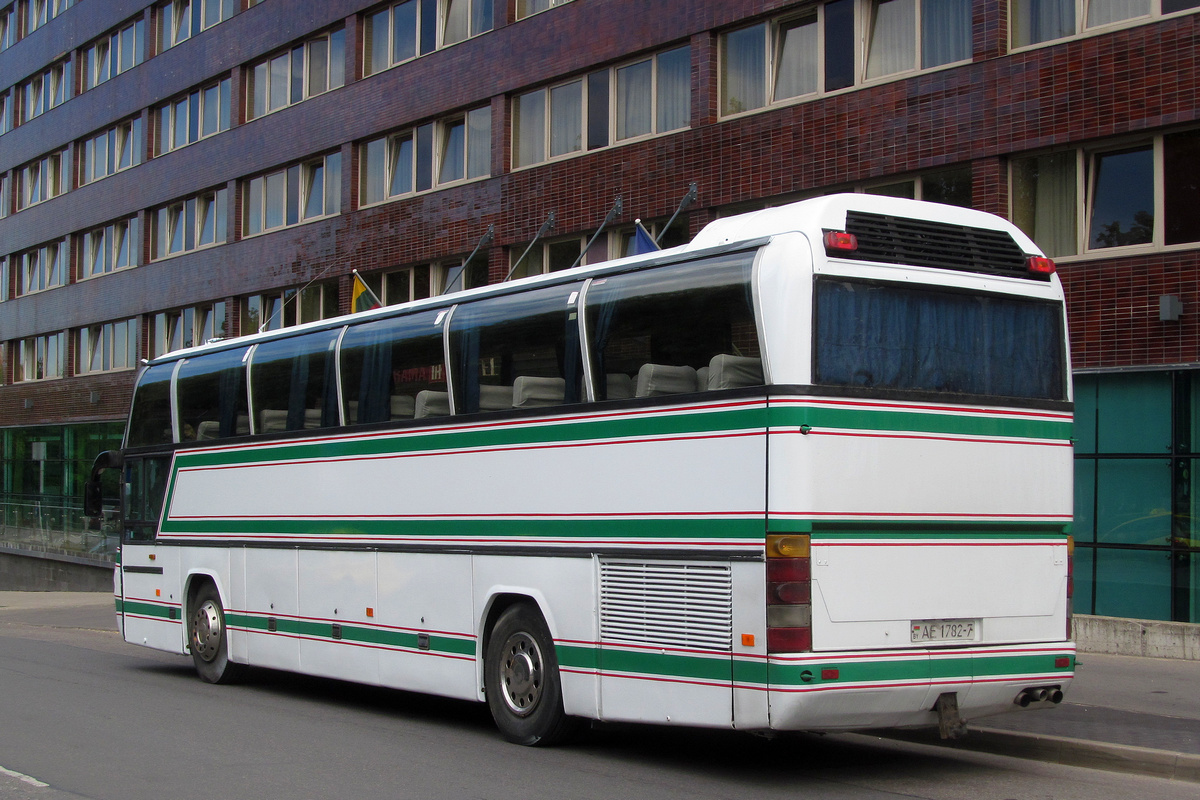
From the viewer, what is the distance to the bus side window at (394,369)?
11188 mm

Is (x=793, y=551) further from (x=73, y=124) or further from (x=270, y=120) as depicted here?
(x=73, y=124)

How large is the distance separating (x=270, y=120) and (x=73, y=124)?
14.3 m

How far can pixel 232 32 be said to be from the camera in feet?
117

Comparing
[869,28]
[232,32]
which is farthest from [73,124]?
[869,28]

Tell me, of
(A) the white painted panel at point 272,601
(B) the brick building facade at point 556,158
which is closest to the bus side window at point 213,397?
(A) the white painted panel at point 272,601

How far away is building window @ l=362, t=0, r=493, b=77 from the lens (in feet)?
87.6

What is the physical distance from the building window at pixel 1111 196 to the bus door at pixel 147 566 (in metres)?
10.8

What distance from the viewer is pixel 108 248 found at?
42.0 m

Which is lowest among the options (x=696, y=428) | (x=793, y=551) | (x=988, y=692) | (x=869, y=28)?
(x=988, y=692)

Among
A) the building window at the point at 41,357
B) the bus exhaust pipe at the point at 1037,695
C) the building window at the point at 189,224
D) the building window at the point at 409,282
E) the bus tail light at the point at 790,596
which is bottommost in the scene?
the bus exhaust pipe at the point at 1037,695

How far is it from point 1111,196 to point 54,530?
87.9ft

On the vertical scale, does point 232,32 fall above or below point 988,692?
above

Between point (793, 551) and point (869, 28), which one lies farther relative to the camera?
point (869, 28)

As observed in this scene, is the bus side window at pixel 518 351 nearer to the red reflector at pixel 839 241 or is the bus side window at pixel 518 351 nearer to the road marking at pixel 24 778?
the red reflector at pixel 839 241
